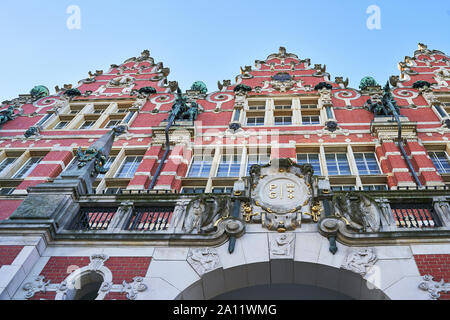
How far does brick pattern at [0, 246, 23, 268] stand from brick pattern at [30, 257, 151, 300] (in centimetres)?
65

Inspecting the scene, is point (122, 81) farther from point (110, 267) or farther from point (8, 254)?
point (110, 267)

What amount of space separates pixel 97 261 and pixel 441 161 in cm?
1214

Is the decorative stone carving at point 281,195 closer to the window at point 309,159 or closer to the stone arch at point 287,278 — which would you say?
the stone arch at point 287,278

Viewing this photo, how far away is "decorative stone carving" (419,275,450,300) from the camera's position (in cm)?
683

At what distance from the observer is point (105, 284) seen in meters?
7.70

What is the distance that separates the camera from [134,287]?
757cm

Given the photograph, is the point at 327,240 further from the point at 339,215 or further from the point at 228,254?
the point at 228,254

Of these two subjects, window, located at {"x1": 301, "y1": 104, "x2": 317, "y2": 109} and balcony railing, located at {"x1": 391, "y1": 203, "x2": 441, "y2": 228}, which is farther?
window, located at {"x1": 301, "y1": 104, "x2": 317, "y2": 109}

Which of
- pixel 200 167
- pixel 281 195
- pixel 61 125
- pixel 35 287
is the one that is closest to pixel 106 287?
pixel 35 287

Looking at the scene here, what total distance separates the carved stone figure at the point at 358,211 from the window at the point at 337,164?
494 cm

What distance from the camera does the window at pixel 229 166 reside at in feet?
46.6

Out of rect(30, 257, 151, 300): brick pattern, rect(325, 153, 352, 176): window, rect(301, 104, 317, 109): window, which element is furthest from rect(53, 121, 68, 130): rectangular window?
rect(325, 153, 352, 176): window

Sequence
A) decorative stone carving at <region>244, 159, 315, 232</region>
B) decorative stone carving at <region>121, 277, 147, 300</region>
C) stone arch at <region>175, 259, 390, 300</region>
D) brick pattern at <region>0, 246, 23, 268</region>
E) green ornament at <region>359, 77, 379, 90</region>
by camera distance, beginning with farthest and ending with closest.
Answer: green ornament at <region>359, 77, 379, 90</region> → decorative stone carving at <region>244, 159, 315, 232</region> → brick pattern at <region>0, 246, 23, 268</region> → stone arch at <region>175, 259, 390, 300</region> → decorative stone carving at <region>121, 277, 147, 300</region>

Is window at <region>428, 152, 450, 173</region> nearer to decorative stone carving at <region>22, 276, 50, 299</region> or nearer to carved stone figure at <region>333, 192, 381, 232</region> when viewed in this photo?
carved stone figure at <region>333, 192, 381, 232</region>
